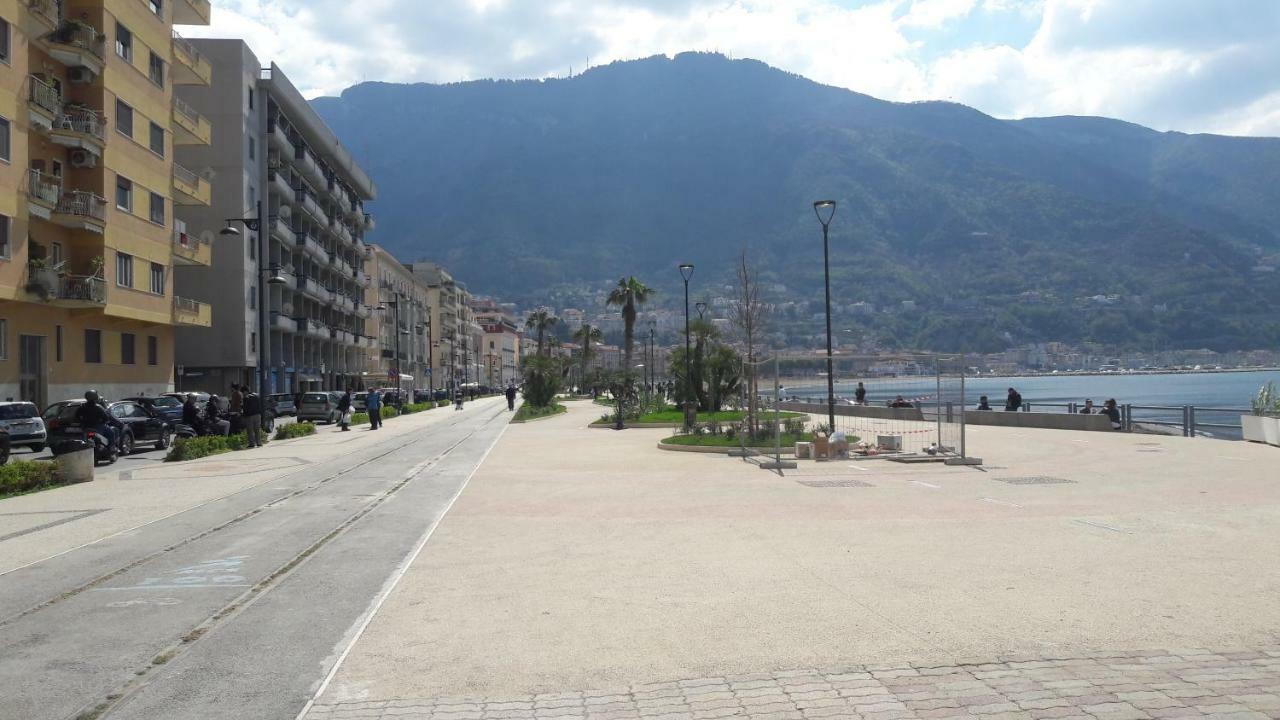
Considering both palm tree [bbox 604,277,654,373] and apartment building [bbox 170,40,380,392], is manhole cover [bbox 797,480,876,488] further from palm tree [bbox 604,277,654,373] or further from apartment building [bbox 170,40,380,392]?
palm tree [bbox 604,277,654,373]

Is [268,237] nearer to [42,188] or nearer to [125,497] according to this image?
[42,188]

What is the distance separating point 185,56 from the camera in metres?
43.3

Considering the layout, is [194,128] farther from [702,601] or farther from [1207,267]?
[1207,267]

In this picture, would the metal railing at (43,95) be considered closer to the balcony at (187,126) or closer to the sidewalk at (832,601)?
the balcony at (187,126)

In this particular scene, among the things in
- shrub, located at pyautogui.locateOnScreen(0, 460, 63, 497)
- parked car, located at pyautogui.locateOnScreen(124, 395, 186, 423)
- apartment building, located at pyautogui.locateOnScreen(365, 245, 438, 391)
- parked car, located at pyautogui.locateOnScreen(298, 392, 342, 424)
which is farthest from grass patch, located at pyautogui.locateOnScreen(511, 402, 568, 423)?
apartment building, located at pyautogui.locateOnScreen(365, 245, 438, 391)

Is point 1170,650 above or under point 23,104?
under

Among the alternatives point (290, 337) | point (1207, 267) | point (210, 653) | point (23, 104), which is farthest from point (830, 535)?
point (1207, 267)

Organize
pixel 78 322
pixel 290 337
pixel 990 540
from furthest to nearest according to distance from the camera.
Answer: pixel 290 337
pixel 78 322
pixel 990 540

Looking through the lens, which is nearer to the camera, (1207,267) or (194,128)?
(194,128)

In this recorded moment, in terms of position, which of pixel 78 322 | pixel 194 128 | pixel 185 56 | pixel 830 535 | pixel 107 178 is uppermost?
pixel 185 56

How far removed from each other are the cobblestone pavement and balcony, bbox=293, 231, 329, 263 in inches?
2614

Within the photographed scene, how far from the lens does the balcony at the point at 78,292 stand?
32.5 m

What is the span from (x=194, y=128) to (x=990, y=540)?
44173mm

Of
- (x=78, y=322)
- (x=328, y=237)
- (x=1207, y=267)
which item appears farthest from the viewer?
(x=1207, y=267)
